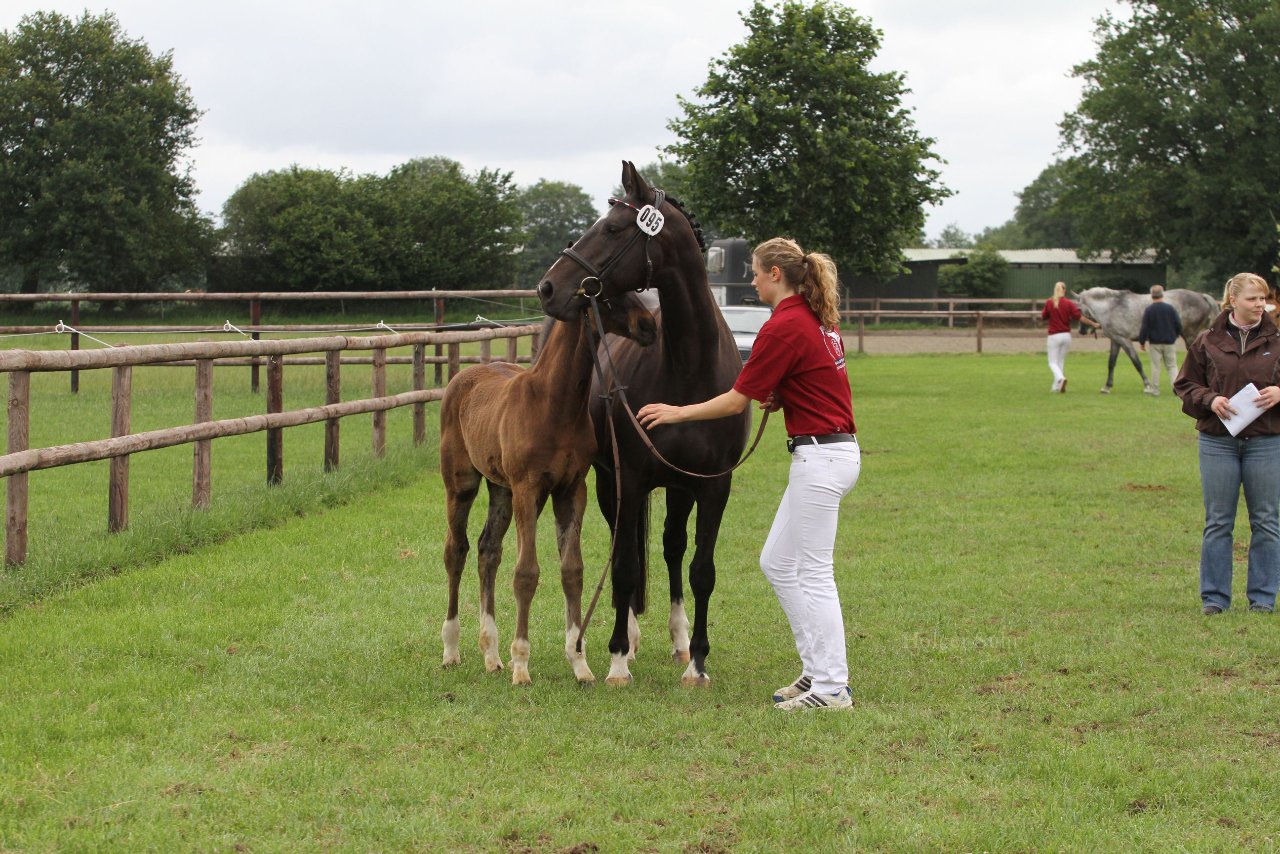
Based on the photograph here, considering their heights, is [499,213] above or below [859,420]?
above

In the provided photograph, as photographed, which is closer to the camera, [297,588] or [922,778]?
[922,778]

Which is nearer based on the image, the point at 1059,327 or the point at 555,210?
the point at 1059,327

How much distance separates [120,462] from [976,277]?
53395 millimetres

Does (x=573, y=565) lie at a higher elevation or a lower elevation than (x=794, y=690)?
higher

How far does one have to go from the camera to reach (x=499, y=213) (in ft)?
151

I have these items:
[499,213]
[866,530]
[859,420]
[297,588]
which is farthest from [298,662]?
[499,213]

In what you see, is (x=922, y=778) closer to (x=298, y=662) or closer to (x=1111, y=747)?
(x=1111, y=747)

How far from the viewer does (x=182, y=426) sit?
9164 mm

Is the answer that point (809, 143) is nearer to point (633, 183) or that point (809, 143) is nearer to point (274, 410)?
point (274, 410)

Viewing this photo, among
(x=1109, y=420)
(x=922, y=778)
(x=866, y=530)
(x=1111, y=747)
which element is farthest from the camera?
(x=1109, y=420)

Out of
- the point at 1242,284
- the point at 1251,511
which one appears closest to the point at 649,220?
the point at 1242,284

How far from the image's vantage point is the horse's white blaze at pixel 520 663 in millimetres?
5492

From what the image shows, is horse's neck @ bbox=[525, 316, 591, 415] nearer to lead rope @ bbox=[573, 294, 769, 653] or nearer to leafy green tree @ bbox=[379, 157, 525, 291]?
lead rope @ bbox=[573, 294, 769, 653]

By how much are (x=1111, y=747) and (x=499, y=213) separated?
42853 millimetres
